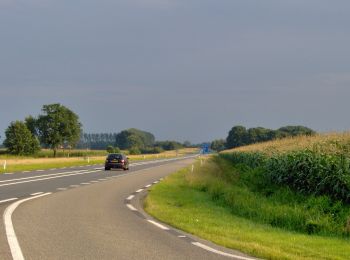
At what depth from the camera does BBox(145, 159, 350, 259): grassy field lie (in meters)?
8.63

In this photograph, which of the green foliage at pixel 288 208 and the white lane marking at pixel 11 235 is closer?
the white lane marking at pixel 11 235

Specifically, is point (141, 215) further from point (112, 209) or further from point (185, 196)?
point (185, 196)

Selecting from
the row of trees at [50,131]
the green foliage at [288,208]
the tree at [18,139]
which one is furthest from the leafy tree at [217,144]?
the green foliage at [288,208]

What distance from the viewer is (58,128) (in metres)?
112

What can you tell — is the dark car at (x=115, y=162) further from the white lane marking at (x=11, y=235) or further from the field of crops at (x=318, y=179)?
the white lane marking at (x=11, y=235)

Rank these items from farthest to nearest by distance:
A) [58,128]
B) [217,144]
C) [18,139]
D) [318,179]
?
1. [217,144]
2. [58,128]
3. [18,139]
4. [318,179]

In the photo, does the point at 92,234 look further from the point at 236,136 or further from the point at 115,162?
the point at 236,136

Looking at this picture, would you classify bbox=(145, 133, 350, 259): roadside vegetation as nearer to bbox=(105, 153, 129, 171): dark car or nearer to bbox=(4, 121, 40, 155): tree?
bbox=(105, 153, 129, 171): dark car

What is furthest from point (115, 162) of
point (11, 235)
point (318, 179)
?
point (11, 235)

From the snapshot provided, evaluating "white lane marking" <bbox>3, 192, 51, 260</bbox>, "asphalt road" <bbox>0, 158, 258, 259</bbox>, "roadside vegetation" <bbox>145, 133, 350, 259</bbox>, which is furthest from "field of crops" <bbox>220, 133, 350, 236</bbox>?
"white lane marking" <bbox>3, 192, 51, 260</bbox>

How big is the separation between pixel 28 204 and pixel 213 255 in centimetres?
865

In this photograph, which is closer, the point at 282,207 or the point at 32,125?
the point at 282,207

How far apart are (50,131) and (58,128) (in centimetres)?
198

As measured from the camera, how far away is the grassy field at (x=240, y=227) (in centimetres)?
863
